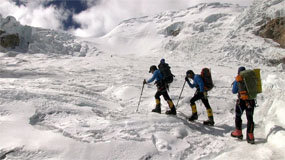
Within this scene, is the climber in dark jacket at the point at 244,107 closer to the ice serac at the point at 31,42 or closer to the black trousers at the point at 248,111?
the black trousers at the point at 248,111

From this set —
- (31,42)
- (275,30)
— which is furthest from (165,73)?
(31,42)

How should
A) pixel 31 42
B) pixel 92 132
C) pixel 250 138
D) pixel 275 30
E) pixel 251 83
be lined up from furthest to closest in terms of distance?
pixel 31 42, pixel 275 30, pixel 251 83, pixel 250 138, pixel 92 132

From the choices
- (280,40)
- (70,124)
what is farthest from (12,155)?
(280,40)

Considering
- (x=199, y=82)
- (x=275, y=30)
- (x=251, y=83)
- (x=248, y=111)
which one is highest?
(x=275, y=30)

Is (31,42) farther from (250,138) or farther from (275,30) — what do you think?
(250,138)

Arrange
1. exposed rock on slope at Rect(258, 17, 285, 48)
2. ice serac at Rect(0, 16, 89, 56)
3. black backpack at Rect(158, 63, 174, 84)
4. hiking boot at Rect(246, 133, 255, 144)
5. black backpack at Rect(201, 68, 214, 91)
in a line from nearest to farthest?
hiking boot at Rect(246, 133, 255, 144) → black backpack at Rect(201, 68, 214, 91) → black backpack at Rect(158, 63, 174, 84) → exposed rock on slope at Rect(258, 17, 285, 48) → ice serac at Rect(0, 16, 89, 56)

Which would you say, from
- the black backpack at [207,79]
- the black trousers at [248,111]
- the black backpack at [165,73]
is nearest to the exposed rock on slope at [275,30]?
the black backpack at [207,79]

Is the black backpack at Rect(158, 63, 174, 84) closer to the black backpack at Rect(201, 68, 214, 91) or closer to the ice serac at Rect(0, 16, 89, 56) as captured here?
the black backpack at Rect(201, 68, 214, 91)

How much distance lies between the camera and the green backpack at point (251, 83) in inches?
204

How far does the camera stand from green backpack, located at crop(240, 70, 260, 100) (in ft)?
17.0

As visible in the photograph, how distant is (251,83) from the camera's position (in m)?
5.20

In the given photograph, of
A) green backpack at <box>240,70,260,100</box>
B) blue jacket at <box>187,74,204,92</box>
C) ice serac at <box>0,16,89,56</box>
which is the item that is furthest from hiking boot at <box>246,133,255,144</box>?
ice serac at <box>0,16,89,56</box>

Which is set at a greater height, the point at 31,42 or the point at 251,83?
the point at 31,42

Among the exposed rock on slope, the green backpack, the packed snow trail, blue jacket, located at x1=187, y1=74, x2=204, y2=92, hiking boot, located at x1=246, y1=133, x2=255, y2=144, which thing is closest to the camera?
the packed snow trail
